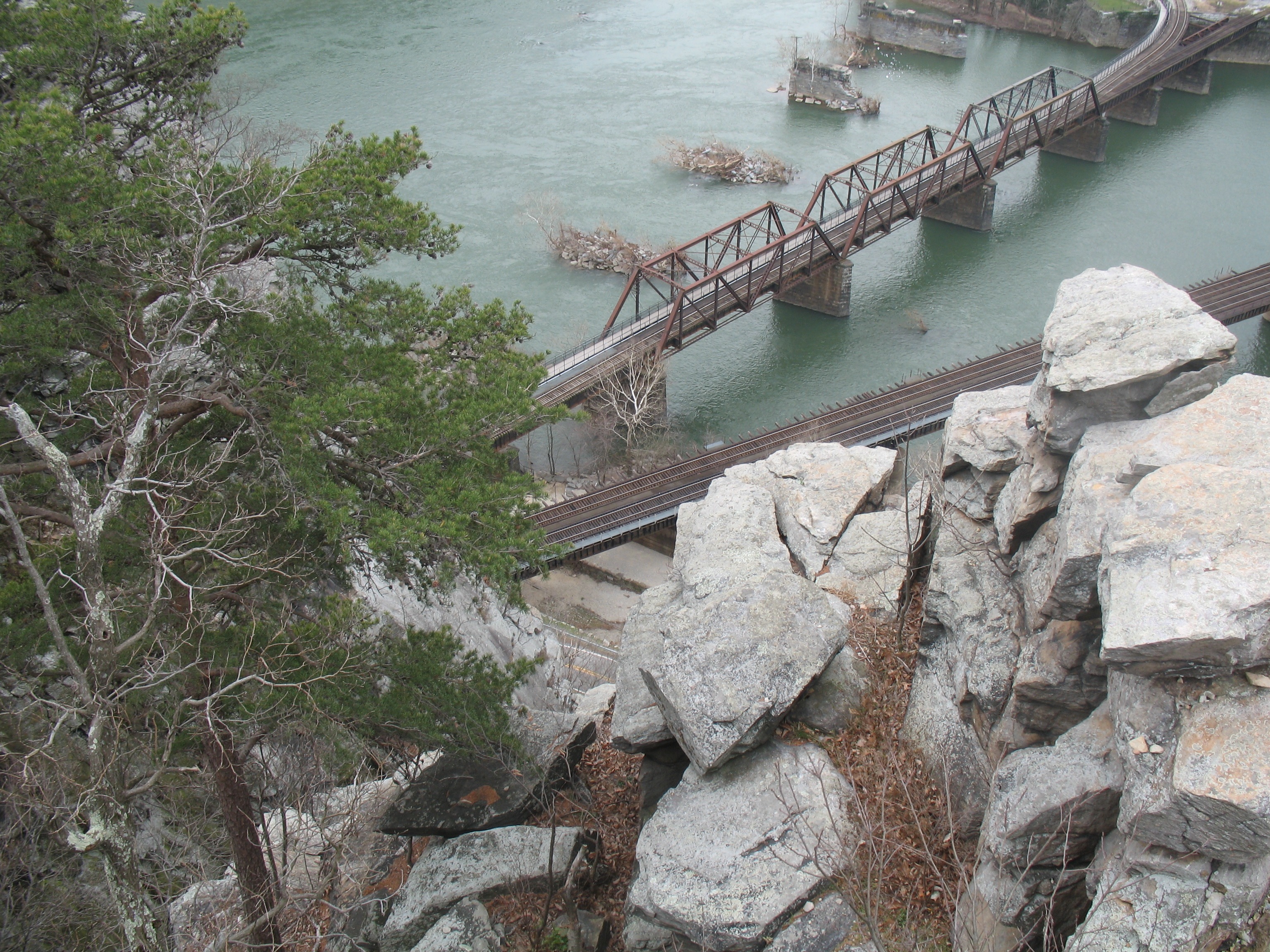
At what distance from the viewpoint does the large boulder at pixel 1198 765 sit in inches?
396

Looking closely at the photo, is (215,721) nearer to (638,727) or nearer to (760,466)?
(638,727)

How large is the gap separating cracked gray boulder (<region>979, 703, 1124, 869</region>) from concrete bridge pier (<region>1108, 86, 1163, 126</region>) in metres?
69.3

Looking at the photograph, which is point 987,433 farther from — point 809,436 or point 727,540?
point 809,436

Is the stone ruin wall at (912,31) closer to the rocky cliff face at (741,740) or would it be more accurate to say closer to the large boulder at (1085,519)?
the rocky cliff face at (741,740)

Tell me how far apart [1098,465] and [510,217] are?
47.5 metres

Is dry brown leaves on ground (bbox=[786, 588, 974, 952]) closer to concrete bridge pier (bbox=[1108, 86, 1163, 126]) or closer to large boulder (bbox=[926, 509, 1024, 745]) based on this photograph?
large boulder (bbox=[926, 509, 1024, 745])

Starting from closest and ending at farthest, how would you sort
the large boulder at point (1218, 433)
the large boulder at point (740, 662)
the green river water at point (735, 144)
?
the large boulder at point (1218, 433), the large boulder at point (740, 662), the green river water at point (735, 144)

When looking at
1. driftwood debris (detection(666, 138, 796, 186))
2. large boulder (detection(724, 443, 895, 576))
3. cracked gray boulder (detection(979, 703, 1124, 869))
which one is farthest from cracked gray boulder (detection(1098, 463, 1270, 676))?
driftwood debris (detection(666, 138, 796, 186))

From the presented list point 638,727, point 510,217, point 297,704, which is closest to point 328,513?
point 297,704

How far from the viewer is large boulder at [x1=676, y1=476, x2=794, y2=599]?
18.8 meters

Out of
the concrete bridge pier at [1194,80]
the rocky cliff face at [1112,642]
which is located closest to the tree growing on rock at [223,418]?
the rocky cliff face at [1112,642]

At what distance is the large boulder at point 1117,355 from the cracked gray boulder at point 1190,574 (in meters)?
2.27

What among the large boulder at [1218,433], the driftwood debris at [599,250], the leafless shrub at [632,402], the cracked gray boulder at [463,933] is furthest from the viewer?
the driftwood debris at [599,250]

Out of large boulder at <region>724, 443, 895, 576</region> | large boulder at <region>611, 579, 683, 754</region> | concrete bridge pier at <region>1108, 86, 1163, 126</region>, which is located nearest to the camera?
large boulder at <region>611, 579, 683, 754</region>
